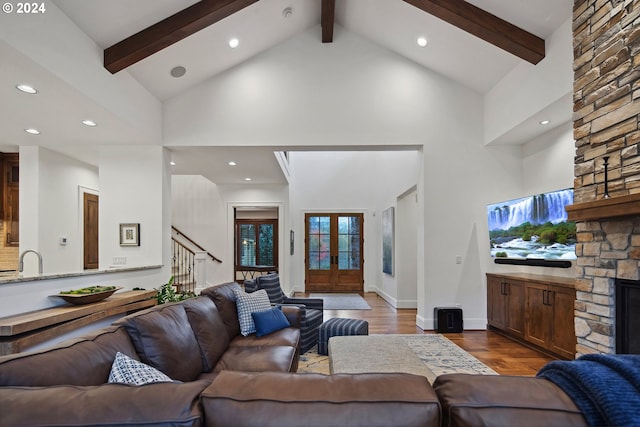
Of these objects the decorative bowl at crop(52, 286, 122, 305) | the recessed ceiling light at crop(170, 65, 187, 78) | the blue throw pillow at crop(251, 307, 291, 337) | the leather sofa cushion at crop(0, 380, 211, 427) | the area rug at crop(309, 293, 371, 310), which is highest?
the recessed ceiling light at crop(170, 65, 187, 78)

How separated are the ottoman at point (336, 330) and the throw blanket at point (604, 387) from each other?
3.04 meters

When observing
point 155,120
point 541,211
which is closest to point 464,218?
point 541,211

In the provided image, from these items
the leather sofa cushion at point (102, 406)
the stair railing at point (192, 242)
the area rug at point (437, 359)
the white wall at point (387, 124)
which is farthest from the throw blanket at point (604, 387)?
the stair railing at point (192, 242)

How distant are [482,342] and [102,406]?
4.71 m

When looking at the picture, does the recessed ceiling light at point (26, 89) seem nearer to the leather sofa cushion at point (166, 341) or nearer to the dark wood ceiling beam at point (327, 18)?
the leather sofa cushion at point (166, 341)

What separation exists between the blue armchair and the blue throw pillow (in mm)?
317

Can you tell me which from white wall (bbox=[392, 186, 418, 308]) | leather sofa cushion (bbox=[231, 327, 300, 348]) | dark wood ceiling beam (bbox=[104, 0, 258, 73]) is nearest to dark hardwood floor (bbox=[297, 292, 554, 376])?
white wall (bbox=[392, 186, 418, 308])

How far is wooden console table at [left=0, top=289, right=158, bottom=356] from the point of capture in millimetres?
2424

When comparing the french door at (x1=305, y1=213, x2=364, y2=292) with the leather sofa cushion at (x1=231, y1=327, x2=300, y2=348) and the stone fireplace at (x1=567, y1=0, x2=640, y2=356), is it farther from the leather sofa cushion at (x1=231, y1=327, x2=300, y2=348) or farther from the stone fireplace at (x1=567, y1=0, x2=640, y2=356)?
the stone fireplace at (x1=567, y1=0, x2=640, y2=356)

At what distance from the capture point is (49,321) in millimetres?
2719

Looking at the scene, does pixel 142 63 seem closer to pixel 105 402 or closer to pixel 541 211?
pixel 105 402

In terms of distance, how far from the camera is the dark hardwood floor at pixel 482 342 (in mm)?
3771

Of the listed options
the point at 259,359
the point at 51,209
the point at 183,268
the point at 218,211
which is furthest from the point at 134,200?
the point at 218,211

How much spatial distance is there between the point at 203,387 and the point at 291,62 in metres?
5.06
